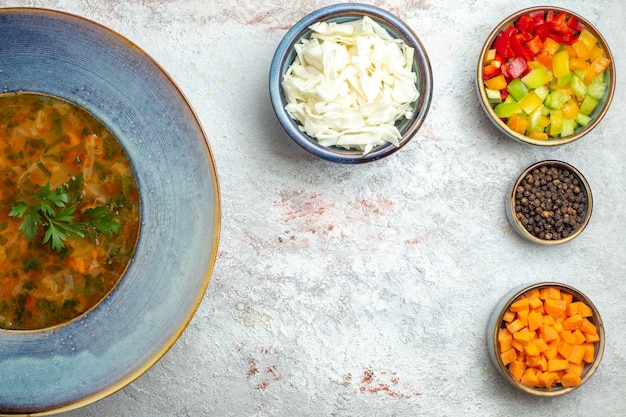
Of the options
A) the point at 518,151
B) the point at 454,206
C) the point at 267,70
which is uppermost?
the point at 267,70

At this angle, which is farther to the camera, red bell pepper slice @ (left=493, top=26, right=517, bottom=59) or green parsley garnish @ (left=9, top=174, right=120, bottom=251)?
red bell pepper slice @ (left=493, top=26, right=517, bottom=59)

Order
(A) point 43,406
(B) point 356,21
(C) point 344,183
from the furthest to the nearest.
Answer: (C) point 344,183
(B) point 356,21
(A) point 43,406

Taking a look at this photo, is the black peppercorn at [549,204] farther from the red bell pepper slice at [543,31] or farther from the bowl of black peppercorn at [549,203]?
the red bell pepper slice at [543,31]

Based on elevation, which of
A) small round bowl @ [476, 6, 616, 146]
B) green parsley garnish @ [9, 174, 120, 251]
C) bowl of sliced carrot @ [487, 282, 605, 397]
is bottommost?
bowl of sliced carrot @ [487, 282, 605, 397]

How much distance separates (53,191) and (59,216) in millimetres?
96

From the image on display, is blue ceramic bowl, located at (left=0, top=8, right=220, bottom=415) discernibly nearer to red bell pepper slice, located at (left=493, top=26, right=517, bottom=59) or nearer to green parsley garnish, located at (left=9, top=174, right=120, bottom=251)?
green parsley garnish, located at (left=9, top=174, right=120, bottom=251)

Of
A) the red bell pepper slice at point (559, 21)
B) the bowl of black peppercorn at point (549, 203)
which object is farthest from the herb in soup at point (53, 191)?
the red bell pepper slice at point (559, 21)

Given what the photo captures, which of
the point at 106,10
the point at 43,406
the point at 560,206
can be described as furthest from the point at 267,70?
the point at 43,406

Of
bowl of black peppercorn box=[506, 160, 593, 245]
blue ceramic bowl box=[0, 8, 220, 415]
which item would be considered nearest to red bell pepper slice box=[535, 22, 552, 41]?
bowl of black peppercorn box=[506, 160, 593, 245]

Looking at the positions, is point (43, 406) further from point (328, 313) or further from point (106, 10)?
point (106, 10)

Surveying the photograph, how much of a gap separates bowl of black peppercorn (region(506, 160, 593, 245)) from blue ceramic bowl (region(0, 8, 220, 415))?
111cm

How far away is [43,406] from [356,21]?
5.27 feet

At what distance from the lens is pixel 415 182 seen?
2.59m

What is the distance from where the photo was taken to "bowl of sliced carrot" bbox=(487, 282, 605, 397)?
2.49 metres
